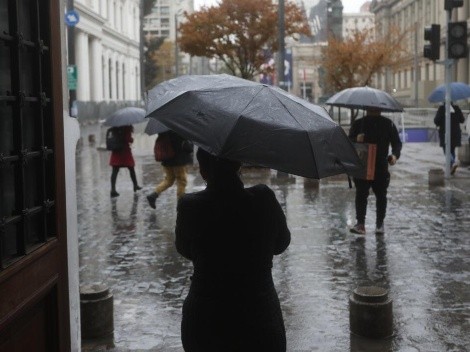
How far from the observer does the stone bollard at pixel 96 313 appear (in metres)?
5.71

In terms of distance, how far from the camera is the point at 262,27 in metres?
25.1

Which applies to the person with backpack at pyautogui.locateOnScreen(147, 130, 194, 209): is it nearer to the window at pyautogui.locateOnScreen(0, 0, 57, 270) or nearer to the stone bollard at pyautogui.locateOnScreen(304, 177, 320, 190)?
the stone bollard at pyautogui.locateOnScreen(304, 177, 320, 190)

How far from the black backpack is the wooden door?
977 centimetres

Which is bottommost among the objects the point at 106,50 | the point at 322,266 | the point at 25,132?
the point at 322,266

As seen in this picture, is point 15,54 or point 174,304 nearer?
point 15,54

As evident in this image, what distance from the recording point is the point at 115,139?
45.1 ft

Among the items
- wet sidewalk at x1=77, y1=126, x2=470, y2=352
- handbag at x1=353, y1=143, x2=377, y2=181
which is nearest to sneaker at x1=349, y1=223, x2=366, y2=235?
wet sidewalk at x1=77, y1=126, x2=470, y2=352

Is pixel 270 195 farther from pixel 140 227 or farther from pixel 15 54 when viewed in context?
pixel 140 227

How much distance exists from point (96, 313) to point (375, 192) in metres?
4.86

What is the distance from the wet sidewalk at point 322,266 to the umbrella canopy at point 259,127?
2.27 m

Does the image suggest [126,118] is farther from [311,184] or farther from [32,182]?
[32,182]

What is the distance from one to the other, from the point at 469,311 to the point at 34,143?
413 cm

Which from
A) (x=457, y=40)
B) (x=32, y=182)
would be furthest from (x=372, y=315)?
(x=457, y=40)


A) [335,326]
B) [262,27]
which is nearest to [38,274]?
[335,326]
